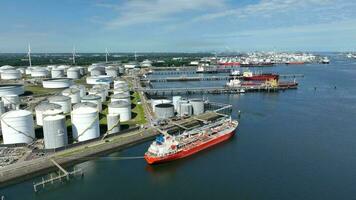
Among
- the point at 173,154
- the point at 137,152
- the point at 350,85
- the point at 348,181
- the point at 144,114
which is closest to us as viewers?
the point at 348,181

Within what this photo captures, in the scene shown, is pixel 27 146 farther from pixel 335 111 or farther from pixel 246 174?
pixel 335 111

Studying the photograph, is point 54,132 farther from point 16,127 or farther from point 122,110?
point 122,110

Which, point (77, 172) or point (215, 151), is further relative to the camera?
point (215, 151)

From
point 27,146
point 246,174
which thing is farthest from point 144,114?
point 246,174

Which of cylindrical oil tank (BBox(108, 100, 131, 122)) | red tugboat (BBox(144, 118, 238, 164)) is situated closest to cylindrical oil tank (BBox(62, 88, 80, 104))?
cylindrical oil tank (BBox(108, 100, 131, 122))

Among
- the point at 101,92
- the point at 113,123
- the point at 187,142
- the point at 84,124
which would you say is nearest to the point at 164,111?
the point at 113,123

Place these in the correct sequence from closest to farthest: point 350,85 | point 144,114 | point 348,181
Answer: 1. point 348,181
2. point 144,114
3. point 350,85

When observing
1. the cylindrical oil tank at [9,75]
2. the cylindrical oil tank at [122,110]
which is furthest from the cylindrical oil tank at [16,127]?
the cylindrical oil tank at [9,75]

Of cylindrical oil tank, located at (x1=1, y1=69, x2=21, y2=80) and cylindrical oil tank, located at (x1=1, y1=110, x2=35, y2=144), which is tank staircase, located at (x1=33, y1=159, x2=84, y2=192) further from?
cylindrical oil tank, located at (x1=1, y1=69, x2=21, y2=80)

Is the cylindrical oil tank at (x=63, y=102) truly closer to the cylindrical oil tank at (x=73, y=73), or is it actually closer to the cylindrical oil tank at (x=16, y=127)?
the cylindrical oil tank at (x=16, y=127)
